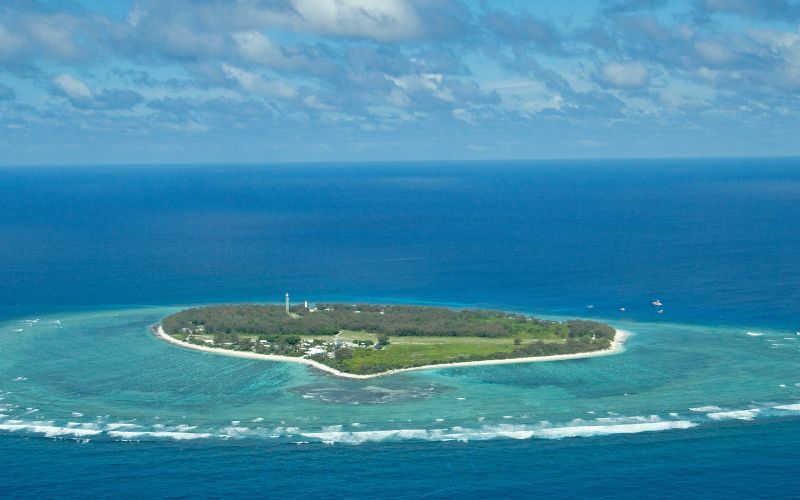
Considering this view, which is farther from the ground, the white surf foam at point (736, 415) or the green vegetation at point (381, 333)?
the green vegetation at point (381, 333)

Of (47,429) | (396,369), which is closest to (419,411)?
(396,369)

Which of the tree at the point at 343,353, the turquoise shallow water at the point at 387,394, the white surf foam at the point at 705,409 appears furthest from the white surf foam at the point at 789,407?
the tree at the point at 343,353

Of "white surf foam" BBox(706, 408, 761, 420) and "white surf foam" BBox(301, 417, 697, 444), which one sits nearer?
"white surf foam" BBox(301, 417, 697, 444)

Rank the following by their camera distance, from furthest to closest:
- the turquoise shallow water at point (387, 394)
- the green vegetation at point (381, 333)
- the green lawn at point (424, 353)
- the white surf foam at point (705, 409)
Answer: the green vegetation at point (381, 333), the green lawn at point (424, 353), the white surf foam at point (705, 409), the turquoise shallow water at point (387, 394)

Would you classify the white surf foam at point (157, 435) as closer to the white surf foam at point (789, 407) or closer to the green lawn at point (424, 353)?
the green lawn at point (424, 353)

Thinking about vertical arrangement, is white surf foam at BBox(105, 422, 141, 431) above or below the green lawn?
below

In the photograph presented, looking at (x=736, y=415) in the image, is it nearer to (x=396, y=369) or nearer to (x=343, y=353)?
(x=396, y=369)

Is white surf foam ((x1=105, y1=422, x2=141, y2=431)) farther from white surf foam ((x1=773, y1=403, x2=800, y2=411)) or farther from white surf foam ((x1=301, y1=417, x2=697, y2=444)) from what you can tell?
white surf foam ((x1=773, y1=403, x2=800, y2=411))

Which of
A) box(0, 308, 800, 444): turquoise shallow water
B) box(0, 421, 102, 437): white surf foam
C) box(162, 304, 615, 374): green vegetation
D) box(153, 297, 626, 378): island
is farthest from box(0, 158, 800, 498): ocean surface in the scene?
box(162, 304, 615, 374): green vegetation
